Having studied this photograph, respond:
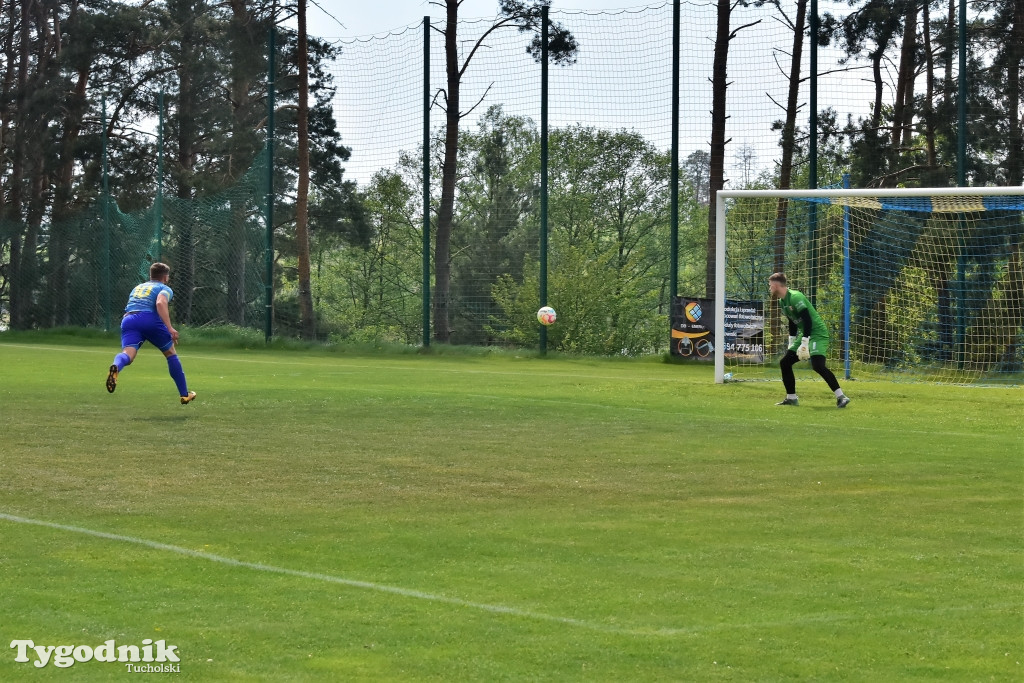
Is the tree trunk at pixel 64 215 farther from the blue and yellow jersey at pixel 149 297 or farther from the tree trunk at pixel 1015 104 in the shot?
the tree trunk at pixel 1015 104

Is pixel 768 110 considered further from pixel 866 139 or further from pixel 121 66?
pixel 121 66

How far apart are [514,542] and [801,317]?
10729 mm

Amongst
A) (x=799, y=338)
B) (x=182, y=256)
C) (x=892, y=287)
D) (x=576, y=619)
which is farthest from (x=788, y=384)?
(x=182, y=256)

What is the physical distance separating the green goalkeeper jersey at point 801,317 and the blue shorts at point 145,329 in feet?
26.5

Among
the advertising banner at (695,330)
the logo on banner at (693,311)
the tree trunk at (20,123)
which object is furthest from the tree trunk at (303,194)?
the tree trunk at (20,123)

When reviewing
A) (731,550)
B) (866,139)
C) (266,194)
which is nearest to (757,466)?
(731,550)

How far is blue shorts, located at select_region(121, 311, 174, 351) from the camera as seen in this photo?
50.6 feet

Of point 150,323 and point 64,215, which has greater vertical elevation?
point 64,215

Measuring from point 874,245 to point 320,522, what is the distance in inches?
690

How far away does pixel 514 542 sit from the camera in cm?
724

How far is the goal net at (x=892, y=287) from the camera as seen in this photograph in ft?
72.4

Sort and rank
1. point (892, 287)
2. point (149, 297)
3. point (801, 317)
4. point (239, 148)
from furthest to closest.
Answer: point (239, 148) < point (892, 287) < point (801, 317) < point (149, 297)

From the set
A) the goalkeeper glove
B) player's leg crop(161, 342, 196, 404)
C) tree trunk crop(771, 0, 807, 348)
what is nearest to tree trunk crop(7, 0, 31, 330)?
tree trunk crop(771, 0, 807, 348)

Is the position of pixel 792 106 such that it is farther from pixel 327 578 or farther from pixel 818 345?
pixel 327 578
